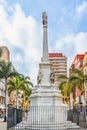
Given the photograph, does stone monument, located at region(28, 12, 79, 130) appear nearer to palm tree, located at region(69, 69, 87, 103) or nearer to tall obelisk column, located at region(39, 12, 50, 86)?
tall obelisk column, located at region(39, 12, 50, 86)

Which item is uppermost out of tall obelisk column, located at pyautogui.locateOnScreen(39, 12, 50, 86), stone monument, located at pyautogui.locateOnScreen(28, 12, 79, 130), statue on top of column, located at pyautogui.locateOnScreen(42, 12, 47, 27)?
statue on top of column, located at pyautogui.locateOnScreen(42, 12, 47, 27)

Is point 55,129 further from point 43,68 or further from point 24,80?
point 24,80

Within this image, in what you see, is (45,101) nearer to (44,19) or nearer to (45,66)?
(45,66)

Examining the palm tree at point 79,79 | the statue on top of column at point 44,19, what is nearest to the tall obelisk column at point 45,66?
the statue on top of column at point 44,19

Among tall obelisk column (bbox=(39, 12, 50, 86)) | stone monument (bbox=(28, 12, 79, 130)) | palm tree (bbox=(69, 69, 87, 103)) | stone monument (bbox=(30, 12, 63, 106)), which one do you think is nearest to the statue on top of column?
stone monument (bbox=(28, 12, 79, 130))

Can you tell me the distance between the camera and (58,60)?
188 meters

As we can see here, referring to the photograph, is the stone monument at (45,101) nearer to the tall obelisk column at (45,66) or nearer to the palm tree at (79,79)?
the tall obelisk column at (45,66)

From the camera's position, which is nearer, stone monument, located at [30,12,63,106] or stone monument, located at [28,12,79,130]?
stone monument, located at [28,12,79,130]

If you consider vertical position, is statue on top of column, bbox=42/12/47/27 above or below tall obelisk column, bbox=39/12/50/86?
above

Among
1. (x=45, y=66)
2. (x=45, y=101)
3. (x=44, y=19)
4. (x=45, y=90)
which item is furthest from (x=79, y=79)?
(x=45, y=101)

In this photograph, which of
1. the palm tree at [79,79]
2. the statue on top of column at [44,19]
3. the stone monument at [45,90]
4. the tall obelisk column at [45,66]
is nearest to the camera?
the stone monument at [45,90]

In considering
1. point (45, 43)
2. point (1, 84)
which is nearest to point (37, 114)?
point (45, 43)

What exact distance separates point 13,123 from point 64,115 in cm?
525

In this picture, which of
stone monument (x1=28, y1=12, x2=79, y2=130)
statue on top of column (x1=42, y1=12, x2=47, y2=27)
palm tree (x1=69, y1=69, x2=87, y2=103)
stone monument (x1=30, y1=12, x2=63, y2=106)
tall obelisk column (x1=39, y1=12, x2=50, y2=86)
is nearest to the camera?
stone monument (x1=28, y1=12, x2=79, y2=130)
